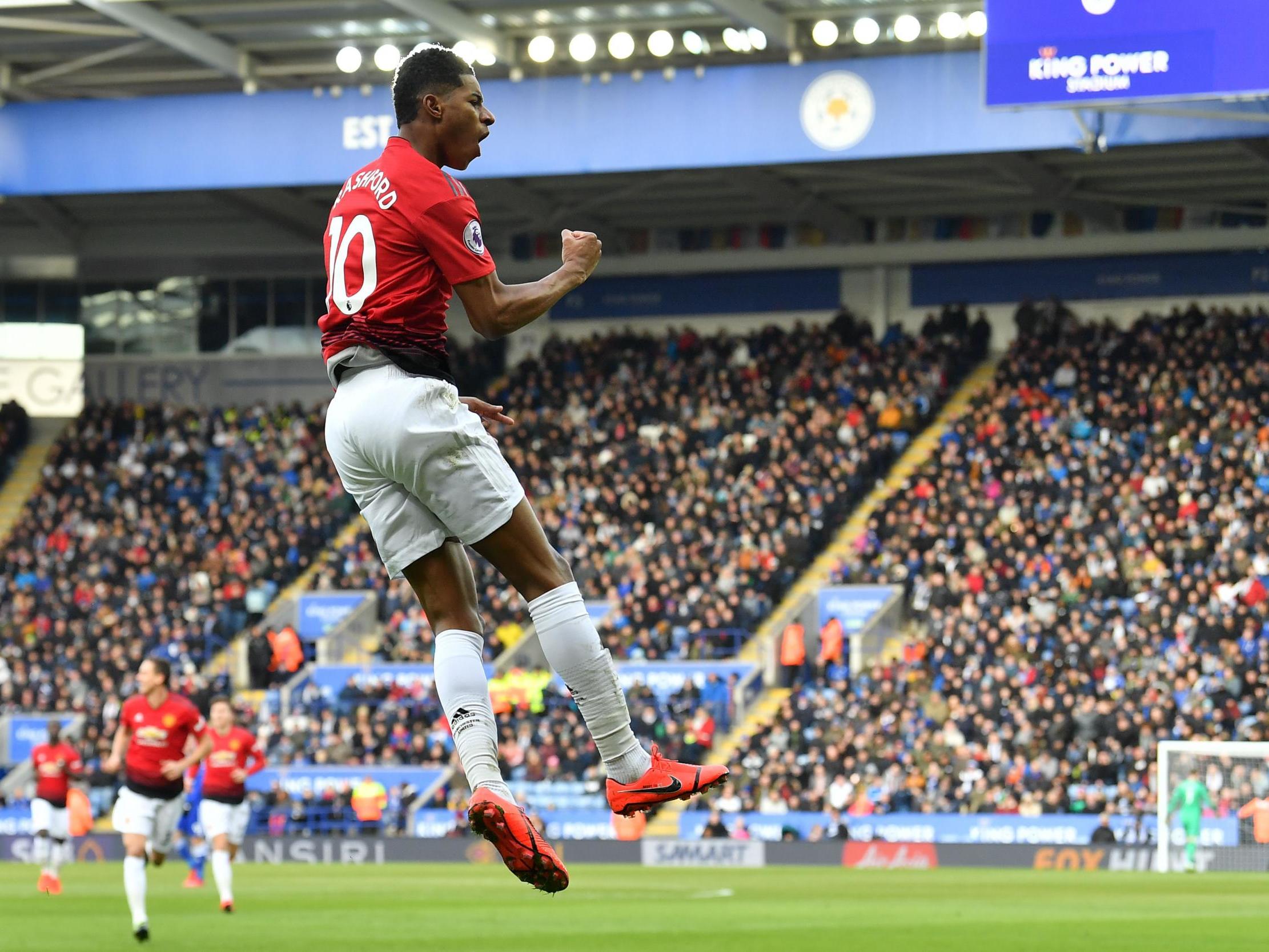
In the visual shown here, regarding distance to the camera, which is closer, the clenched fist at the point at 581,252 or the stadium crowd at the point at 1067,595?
the clenched fist at the point at 581,252

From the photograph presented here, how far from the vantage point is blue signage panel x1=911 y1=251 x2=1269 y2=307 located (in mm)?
37781

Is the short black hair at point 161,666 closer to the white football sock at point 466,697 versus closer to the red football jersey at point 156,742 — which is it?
the red football jersey at point 156,742

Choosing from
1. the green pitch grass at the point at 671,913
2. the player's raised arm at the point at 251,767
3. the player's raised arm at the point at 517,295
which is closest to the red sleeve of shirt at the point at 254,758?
the player's raised arm at the point at 251,767

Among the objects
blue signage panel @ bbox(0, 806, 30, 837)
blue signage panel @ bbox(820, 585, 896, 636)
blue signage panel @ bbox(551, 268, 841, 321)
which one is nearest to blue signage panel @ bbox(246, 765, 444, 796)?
blue signage panel @ bbox(0, 806, 30, 837)

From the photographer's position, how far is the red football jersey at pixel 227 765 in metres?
19.2

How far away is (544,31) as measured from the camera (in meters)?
32.3

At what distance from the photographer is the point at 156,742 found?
16.6m

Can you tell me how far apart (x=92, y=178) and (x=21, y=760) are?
1038 cm

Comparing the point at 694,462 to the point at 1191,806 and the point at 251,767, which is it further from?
the point at 251,767

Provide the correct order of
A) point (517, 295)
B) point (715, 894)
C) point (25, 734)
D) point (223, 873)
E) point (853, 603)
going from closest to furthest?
point (517, 295)
point (223, 873)
point (715, 894)
point (853, 603)
point (25, 734)

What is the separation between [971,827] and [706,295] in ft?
56.1

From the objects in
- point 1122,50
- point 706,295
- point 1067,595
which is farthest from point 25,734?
point 1122,50

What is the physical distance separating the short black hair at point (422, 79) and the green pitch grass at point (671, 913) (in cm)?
843

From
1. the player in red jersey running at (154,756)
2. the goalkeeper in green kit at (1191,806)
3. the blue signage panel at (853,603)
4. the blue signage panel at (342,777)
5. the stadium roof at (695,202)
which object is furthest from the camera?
the stadium roof at (695,202)
